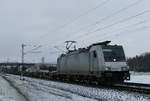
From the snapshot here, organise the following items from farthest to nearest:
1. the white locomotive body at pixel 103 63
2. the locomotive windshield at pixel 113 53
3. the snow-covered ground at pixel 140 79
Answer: the snow-covered ground at pixel 140 79 < the locomotive windshield at pixel 113 53 < the white locomotive body at pixel 103 63

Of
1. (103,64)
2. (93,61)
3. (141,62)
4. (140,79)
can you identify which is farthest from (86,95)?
(141,62)

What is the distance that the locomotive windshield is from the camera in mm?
21375

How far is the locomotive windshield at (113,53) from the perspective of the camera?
2138cm

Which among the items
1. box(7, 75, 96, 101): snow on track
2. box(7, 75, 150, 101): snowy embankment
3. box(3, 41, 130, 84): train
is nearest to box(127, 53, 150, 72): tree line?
box(3, 41, 130, 84): train

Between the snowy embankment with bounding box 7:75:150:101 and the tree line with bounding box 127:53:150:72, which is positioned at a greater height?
the tree line with bounding box 127:53:150:72

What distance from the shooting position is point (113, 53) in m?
21.8

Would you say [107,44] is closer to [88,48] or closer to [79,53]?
[88,48]

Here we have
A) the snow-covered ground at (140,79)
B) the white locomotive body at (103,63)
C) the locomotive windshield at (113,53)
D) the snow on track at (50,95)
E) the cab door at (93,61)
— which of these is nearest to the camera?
the snow on track at (50,95)

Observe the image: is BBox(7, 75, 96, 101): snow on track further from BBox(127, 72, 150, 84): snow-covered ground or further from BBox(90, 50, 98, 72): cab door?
BBox(127, 72, 150, 84): snow-covered ground

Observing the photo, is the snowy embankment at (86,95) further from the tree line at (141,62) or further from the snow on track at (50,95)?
the tree line at (141,62)

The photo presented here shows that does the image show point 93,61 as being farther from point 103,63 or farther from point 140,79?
point 140,79

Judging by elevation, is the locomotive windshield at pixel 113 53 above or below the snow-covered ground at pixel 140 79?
above

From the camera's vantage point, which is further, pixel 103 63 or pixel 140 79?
pixel 140 79

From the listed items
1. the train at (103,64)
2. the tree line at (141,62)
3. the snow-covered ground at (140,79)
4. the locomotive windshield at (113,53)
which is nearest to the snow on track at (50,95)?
the train at (103,64)
